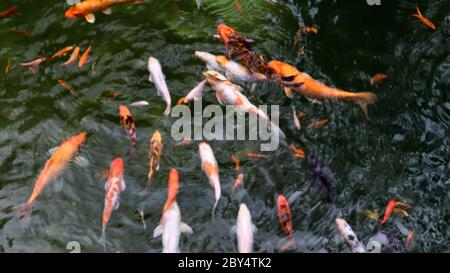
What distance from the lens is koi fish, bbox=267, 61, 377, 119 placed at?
415 cm

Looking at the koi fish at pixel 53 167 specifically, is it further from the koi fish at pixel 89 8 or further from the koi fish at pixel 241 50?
the koi fish at pixel 241 50

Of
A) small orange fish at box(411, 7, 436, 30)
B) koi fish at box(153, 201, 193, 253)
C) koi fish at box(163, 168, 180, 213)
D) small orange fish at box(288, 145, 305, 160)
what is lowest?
koi fish at box(153, 201, 193, 253)

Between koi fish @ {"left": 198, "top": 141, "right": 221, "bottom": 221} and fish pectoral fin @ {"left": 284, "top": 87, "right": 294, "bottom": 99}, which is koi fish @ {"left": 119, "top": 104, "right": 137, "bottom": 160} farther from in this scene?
fish pectoral fin @ {"left": 284, "top": 87, "right": 294, "bottom": 99}

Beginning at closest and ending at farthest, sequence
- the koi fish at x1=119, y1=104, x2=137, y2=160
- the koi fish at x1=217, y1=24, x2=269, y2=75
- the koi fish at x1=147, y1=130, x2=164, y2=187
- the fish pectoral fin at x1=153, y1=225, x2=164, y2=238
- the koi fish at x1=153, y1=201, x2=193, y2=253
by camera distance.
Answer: the koi fish at x1=153, y1=201, x2=193, y2=253
the fish pectoral fin at x1=153, y1=225, x2=164, y2=238
the koi fish at x1=147, y1=130, x2=164, y2=187
the koi fish at x1=119, y1=104, x2=137, y2=160
the koi fish at x1=217, y1=24, x2=269, y2=75

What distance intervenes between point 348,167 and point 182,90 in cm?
140

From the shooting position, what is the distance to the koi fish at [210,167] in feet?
12.3

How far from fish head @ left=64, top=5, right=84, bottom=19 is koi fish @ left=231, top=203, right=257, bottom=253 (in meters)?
2.25

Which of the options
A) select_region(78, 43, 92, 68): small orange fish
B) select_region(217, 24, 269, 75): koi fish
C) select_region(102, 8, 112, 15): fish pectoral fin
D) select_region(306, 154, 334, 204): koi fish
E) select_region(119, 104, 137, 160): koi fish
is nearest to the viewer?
select_region(306, 154, 334, 204): koi fish

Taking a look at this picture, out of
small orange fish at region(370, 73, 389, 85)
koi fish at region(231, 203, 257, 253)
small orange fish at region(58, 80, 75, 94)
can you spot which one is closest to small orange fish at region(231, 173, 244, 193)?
koi fish at region(231, 203, 257, 253)

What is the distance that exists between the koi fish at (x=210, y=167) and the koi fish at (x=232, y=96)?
0.40m

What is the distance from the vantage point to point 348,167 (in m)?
3.93

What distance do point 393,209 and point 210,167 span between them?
1271 mm
